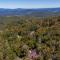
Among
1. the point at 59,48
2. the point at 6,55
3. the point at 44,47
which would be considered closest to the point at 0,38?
the point at 6,55

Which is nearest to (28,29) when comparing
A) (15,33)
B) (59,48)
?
(15,33)

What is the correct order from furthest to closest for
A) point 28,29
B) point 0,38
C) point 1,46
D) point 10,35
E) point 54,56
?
point 28,29
point 10,35
point 0,38
point 1,46
point 54,56

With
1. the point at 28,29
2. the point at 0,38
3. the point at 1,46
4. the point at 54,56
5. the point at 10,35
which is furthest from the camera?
the point at 28,29

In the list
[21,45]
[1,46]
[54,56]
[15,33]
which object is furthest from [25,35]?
[54,56]

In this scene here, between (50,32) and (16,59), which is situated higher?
(50,32)

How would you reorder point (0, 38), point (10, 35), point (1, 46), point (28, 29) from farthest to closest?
point (28, 29) < point (10, 35) < point (0, 38) < point (1, 46)

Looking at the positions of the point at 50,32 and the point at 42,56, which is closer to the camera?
the point at 42,56

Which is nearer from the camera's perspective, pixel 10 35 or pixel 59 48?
pixel 59 48

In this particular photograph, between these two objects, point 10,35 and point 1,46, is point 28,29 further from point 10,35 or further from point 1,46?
point 1,46

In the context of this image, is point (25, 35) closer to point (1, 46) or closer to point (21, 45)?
point (21, 45)
